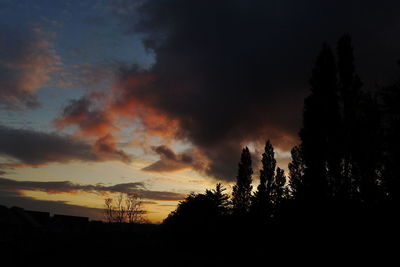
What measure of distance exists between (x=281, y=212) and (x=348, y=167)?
9.42 metres

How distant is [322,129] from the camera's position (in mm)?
24734

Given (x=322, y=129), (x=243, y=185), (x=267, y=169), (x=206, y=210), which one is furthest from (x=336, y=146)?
(x=243, y=185)

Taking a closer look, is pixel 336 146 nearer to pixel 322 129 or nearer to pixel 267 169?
pixel 322 129

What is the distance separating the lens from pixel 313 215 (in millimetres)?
13984

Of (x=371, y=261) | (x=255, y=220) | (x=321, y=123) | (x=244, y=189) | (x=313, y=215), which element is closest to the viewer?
(x=371, y=261)

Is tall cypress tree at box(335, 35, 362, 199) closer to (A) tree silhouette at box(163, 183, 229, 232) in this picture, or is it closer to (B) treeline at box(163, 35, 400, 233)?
(B) treeline at box(163, 35, 400, 233)

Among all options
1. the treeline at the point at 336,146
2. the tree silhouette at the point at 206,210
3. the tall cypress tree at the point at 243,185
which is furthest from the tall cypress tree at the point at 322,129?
the tall cypress tree at the point at 243,185

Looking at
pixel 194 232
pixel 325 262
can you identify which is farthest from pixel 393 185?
pixel 194 232

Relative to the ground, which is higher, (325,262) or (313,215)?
(313,215)

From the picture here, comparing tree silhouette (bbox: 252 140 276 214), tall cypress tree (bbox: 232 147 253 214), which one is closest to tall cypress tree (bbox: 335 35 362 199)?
tree silhouette (bbox: 252 140 276 214)

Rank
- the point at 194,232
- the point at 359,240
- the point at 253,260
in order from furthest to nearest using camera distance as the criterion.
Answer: the point at 194,232 → the point at 253,260 → the point at 359,240

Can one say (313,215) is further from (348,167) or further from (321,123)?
(321,123)

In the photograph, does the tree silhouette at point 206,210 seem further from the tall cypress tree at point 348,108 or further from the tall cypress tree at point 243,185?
the tall cypress tree at point 243,185

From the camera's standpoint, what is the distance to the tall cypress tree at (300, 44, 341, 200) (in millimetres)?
23672
